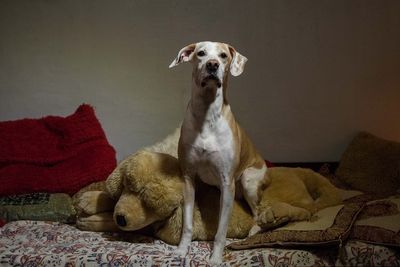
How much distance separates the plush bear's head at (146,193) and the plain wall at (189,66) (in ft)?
2.39

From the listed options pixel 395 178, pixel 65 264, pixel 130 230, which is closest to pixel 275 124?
pixel 395 178

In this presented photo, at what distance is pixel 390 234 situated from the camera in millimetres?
1577

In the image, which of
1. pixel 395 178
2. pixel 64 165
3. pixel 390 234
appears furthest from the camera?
pixel 395 178

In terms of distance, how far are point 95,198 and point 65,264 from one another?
0.45 m

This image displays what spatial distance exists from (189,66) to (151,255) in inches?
48.6

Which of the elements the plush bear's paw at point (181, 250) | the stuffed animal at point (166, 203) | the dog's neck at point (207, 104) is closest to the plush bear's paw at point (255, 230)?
the stuffed animal at point (166, 203)

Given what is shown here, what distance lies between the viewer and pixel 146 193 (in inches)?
69.6

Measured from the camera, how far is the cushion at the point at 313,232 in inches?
61.8

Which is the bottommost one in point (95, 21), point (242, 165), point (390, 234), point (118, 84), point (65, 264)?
point (65, 264)

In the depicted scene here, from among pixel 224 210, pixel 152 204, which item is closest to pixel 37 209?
pixel 152 204

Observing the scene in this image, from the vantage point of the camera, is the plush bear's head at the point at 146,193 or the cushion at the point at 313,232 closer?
the cushion at the point at 313,232

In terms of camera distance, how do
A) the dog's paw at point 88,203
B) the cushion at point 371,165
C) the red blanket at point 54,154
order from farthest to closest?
1. the cushion at point 371,165
2. the red blanket at point 54,154
3. the dog's paw at point 88,203

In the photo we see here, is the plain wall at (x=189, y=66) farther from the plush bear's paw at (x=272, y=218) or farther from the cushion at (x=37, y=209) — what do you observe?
the plush bear's paw at (x=272, y=218)

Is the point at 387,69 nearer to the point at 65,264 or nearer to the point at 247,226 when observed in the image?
the point at 247,226
